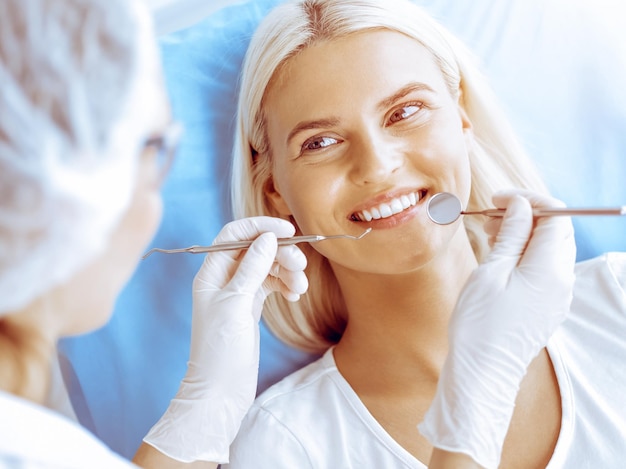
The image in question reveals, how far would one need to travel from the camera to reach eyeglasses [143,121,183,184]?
0.92 metres

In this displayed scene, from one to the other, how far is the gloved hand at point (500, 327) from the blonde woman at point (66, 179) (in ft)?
1.97

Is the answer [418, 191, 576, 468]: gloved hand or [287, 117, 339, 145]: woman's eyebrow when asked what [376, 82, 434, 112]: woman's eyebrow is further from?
[418, 191, 576, 468]: gloved hand

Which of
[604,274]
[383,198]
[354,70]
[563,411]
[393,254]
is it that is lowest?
[563,411]

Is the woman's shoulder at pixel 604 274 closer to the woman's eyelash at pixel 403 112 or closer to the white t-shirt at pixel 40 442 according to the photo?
the woman's eyelash at pixel 403 112

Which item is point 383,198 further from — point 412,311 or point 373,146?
point 412,311

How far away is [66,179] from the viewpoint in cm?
82

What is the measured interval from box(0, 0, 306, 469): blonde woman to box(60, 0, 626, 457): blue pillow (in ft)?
3.09

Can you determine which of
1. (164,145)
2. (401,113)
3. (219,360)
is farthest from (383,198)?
(164,145)

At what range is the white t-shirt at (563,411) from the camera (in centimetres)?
155

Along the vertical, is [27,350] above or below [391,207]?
above

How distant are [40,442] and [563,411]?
43.1 inches

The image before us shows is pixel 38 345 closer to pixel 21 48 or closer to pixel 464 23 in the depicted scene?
pixel 21 48

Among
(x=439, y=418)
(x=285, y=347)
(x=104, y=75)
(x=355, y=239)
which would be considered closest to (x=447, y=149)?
(x=355, y=239)

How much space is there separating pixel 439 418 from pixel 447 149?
56 centimetres
